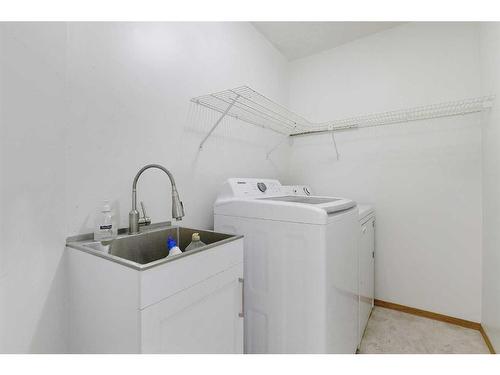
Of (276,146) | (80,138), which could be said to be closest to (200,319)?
(80,138)

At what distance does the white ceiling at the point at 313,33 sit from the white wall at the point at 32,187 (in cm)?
203

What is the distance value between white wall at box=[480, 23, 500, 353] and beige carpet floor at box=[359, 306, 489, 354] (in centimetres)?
17

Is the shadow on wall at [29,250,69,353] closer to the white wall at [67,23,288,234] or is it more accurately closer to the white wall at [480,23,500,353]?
the white wall at [67,23,288,234]

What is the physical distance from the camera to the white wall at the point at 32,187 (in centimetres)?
96

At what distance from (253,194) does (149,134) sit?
34.7 inches

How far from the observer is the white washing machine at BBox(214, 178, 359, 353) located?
138cm

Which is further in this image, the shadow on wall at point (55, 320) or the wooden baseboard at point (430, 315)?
the wooden baseboard at point (430, 315)

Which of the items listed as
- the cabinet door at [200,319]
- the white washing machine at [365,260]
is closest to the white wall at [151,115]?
the cabinet door at [200,319]

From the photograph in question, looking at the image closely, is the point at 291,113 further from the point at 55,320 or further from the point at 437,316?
the point at 437,316

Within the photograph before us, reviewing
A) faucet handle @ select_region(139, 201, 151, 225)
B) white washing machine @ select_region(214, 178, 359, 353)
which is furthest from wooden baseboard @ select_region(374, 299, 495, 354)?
faucet handle @ select_region(139, 201, 151, 225)

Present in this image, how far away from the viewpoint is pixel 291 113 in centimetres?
242

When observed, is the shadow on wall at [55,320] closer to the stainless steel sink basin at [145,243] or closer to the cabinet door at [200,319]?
the stainless steel sink basin at [145,243]
